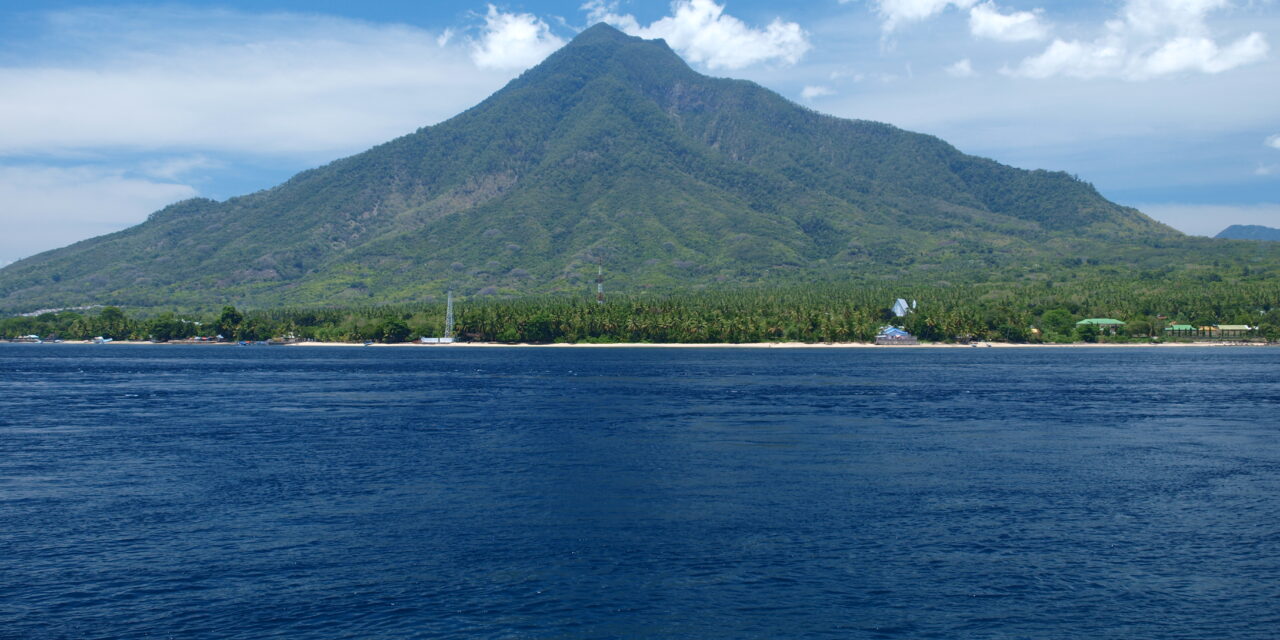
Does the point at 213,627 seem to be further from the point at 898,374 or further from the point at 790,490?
the point at 898,374

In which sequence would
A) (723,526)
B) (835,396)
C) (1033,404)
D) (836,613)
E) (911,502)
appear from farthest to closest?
1. (835,396)
2. (1033,404)
3. (911,502)
4. (723,526)
5. (836,613)

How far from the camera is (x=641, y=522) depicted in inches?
1613

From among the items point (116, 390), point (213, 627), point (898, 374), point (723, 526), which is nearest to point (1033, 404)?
point (898, 374)

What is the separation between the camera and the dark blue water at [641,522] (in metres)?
29.3

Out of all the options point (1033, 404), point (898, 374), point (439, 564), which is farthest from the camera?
point (898, 374)

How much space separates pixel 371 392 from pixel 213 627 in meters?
82.7

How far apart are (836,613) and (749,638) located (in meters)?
3.46

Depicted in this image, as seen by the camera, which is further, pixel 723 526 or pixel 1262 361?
pixel 1262 361

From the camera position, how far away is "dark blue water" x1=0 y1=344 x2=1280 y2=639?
96.2 feet

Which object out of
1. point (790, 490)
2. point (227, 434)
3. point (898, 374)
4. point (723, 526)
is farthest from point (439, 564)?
point (898, 374)

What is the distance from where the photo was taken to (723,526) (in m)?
39.9

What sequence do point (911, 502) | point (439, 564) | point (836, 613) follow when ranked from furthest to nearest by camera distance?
point (911, 502), point (439, 564), point (836, 613)

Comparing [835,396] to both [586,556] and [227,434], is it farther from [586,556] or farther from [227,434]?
[586,556]

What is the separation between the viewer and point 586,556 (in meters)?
35.8
